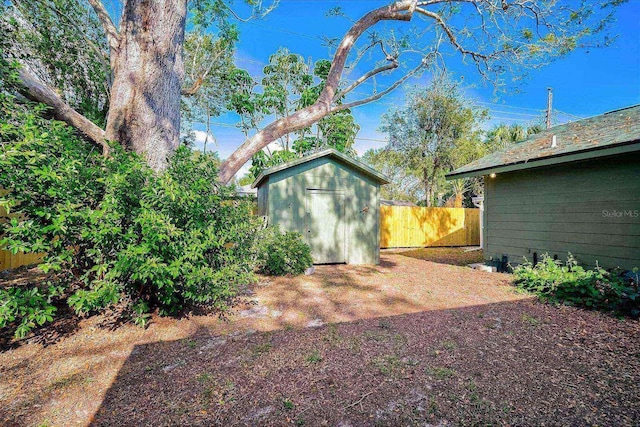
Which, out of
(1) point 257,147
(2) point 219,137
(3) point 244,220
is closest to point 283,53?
(2) point 219,137

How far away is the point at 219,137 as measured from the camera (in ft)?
71.9

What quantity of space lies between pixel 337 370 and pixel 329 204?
5.93 m

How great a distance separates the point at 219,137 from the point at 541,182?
20651 mm

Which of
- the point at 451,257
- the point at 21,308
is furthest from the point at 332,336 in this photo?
the point at 451,257

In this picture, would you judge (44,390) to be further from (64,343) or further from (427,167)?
(427,167)

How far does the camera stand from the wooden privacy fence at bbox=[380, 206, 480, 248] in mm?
13375

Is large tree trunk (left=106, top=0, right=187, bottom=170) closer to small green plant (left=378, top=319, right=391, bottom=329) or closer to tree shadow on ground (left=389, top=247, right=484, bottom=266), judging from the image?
small green plant (left=378, top=319, right=391, bottom=329)

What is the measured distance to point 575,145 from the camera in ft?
19.3

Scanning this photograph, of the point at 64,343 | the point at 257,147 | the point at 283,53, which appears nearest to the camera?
the point at 64,343

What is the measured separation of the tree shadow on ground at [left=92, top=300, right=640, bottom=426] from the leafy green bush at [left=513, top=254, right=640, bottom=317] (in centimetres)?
71

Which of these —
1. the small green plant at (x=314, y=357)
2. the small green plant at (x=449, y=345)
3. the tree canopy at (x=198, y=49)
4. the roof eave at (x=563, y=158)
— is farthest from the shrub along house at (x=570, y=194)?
the small green plant at (x=314, y=357)

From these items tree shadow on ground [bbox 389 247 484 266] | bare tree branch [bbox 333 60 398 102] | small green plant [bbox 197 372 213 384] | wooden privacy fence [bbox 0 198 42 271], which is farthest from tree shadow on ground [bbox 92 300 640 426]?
tree shadow on ground [bbox 389 247 484 266]

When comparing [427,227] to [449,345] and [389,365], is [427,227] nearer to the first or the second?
[449,345]

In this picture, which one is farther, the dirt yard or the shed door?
the shed door
